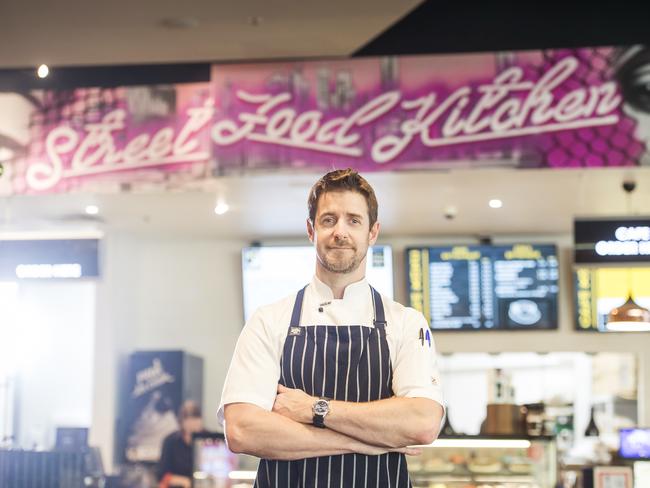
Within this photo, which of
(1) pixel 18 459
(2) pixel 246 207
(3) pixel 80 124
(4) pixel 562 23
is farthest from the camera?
(2) pixel 246 207

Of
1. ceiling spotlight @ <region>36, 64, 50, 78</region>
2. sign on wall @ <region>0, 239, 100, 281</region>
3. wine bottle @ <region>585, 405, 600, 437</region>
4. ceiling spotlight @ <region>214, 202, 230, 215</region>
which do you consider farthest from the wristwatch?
wine bottle @ <region>585, 405, 600, 437</region>

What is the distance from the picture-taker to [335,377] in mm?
2076

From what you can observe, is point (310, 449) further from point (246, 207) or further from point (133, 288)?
point (133, 288)

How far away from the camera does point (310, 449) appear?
2.01 meters

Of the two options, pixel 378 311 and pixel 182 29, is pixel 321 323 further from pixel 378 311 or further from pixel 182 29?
pixel 182 29

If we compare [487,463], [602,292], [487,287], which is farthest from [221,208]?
[602,292]

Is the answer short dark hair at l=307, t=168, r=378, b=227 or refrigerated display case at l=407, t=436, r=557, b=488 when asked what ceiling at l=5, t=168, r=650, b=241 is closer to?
refrigerated display case at l=407, t=436, r=557, b=488

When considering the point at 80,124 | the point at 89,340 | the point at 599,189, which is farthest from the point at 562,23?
the point at 89,340

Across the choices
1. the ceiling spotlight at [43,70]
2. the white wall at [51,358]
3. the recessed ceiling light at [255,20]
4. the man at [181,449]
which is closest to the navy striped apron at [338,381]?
the ceiling spotlight at [43,70]

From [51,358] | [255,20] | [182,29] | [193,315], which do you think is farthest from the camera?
[51,358]

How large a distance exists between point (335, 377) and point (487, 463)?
4723mm

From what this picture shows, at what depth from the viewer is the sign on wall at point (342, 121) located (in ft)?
20.9

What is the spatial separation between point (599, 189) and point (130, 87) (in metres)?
3.08

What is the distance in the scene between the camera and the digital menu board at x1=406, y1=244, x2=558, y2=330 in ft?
28.7
